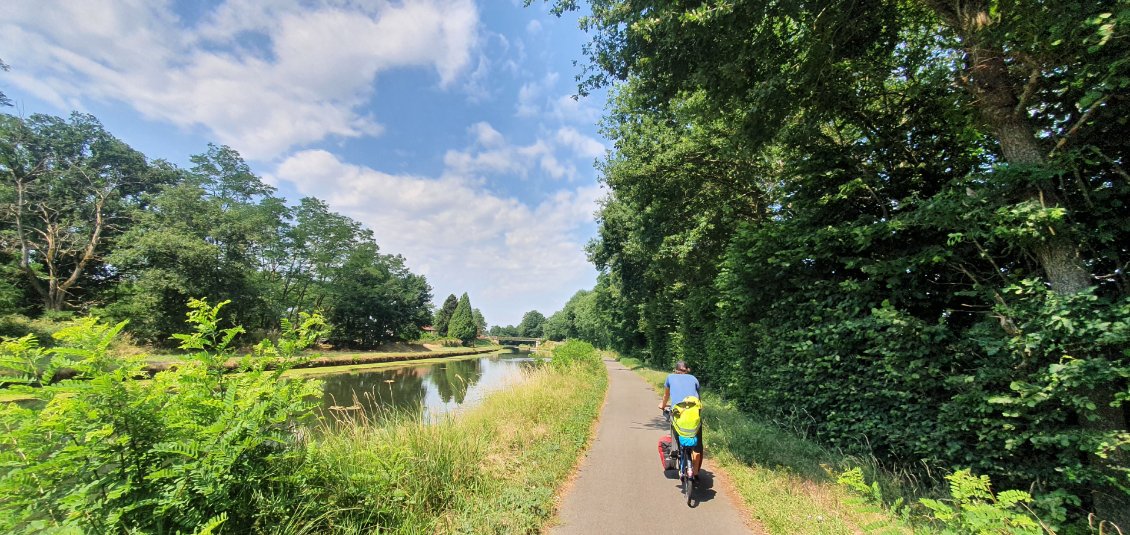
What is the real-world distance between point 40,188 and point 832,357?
44483mm

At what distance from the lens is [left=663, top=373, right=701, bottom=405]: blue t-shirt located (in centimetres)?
557

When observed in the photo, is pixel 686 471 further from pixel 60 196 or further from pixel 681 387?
pixel 60 196

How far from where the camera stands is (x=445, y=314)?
85.9 meters

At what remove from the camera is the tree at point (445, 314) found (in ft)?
275

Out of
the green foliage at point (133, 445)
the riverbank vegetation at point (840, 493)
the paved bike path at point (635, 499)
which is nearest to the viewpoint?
the green foliage at point (133, 445)

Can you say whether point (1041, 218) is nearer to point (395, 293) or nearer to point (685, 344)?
point (685, 344)

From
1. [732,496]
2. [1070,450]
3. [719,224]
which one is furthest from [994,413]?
[719,224]

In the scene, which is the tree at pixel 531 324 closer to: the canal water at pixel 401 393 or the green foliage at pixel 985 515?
the canal water at pixel 401 393

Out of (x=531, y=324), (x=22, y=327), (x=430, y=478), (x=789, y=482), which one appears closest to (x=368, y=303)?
(x=22, y=327)

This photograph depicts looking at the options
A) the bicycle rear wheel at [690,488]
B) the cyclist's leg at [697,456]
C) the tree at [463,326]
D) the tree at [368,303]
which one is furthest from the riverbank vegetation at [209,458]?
the tree at [463,326]

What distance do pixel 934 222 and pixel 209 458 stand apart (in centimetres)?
731

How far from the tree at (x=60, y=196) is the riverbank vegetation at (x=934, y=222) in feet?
128

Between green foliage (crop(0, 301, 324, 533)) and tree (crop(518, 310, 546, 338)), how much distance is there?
130 metres

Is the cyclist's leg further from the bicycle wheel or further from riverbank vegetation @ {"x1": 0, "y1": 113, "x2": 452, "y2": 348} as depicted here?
riverbank vegetation @ {"x1": 0, "y1": 113, "x2": 452, "y2": 348}
